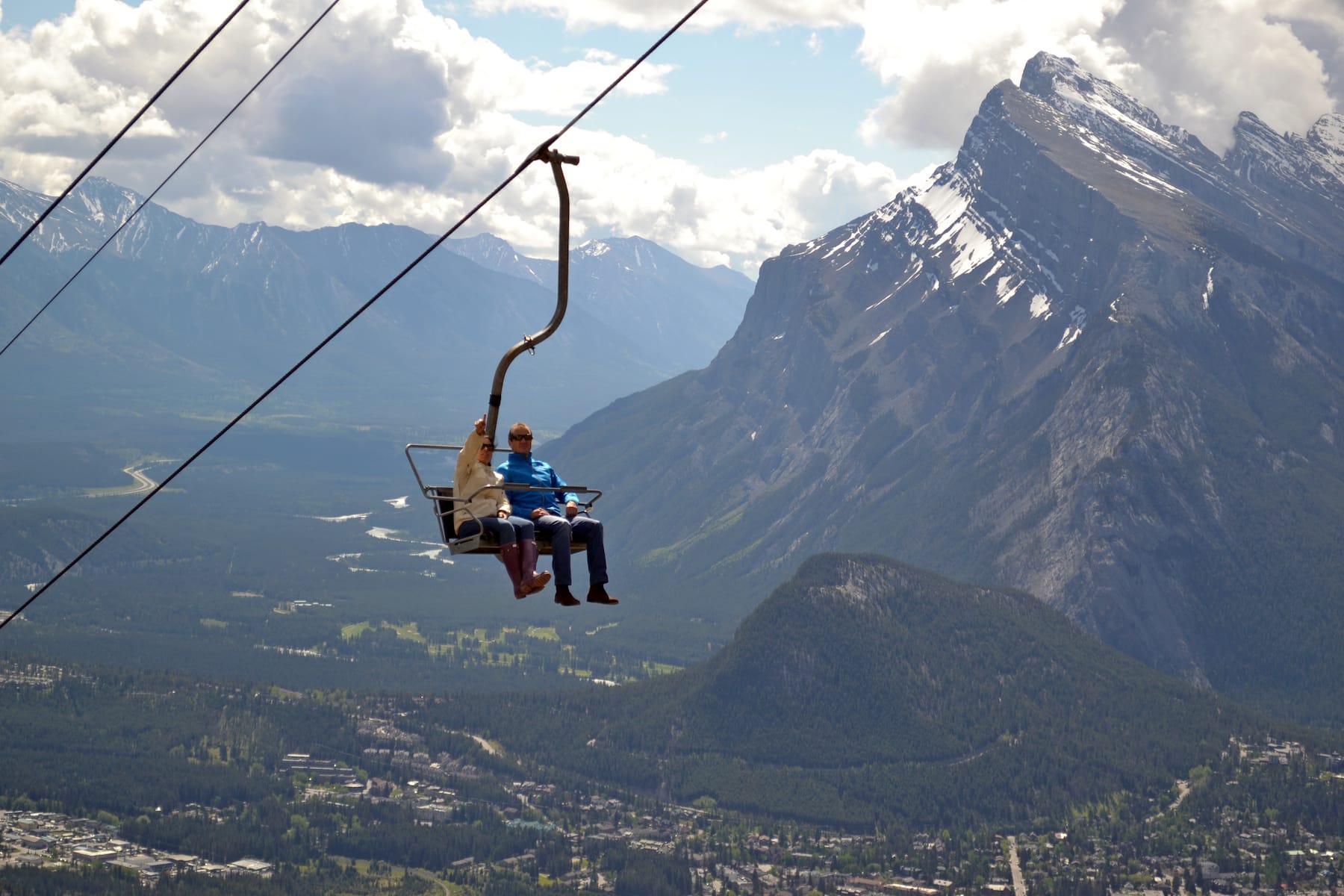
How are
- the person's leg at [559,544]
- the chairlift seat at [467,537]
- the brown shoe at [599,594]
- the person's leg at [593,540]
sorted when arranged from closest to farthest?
the chairlift seat at [467,537], the brown shoe at [599,594], the person's leg at [559,544], the person's leg at [593,540]

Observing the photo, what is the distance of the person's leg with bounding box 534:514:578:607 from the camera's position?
34.2m

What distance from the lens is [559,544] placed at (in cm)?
3469

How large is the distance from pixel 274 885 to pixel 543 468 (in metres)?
167

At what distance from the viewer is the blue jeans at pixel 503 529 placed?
112 feet

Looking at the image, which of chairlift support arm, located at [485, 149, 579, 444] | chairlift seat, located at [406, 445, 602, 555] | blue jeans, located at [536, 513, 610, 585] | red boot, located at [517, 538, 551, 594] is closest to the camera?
chairlift support arm, located at [485, 149, 579, 444]

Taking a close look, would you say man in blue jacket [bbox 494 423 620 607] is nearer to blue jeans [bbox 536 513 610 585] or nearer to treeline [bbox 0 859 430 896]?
blue jeans [bbox 536 513 610 585]

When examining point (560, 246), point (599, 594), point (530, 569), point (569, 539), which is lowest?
point (599, 594)

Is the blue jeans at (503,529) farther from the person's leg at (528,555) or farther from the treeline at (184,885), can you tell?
the treeline at (184,885)

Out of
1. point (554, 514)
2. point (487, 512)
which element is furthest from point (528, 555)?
point (554, 514)

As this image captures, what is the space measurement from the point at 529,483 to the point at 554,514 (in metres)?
0.96

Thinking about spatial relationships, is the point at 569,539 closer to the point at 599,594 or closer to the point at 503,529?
the point at 599,594

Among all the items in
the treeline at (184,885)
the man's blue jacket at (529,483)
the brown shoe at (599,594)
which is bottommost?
the treeline at (184,885)

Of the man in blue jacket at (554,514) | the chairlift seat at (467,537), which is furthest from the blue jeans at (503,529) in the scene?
the man in blue jacket at (554,514)

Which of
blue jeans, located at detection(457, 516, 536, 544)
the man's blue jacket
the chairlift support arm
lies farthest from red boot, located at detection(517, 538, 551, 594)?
the chairlift support arm
